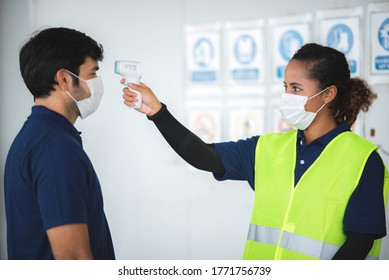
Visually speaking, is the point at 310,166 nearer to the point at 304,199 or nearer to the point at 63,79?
the point at 304,199

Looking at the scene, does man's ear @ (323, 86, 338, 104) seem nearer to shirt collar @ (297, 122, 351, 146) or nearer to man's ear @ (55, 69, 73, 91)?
shirt collar @ (297, 122, 351, 146)

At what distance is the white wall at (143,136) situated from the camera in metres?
2.15

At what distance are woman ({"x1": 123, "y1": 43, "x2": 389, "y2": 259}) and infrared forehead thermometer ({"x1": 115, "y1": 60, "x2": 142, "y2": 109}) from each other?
2 cm

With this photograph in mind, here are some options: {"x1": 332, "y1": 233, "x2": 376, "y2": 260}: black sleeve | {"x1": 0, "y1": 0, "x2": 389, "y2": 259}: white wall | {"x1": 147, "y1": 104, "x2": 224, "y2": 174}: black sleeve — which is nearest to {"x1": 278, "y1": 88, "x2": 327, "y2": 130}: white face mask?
{"x1": 147, "y1": 104, "x2": 224, "y2": 174}: black sleeve

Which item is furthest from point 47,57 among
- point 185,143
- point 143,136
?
point 143,136

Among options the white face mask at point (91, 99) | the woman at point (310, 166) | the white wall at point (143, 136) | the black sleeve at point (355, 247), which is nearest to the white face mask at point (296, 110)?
the woman at point (310, 166)

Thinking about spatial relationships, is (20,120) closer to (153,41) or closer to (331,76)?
(153,41)

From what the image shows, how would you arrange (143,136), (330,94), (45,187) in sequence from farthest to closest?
(143,136)
(330,94)
(45,187)

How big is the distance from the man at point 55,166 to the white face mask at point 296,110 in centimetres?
58

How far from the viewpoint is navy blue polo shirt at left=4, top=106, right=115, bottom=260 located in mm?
889

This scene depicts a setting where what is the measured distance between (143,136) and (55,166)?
1.35 m

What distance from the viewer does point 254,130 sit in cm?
212

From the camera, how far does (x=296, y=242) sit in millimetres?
1172

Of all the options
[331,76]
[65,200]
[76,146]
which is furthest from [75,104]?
[331,76]
